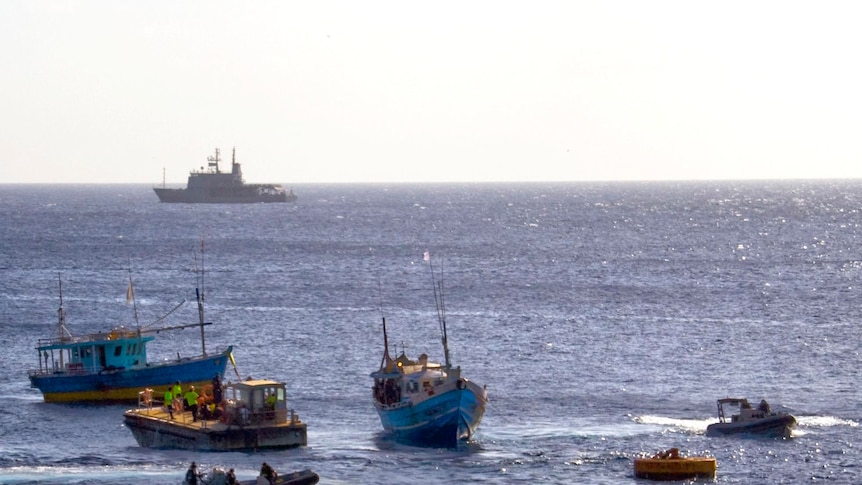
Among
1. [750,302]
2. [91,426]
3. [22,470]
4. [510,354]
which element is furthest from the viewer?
[750,302]

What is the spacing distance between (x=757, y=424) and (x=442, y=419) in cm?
1321

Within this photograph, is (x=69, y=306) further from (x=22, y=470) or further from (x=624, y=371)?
(x=22, y=470)

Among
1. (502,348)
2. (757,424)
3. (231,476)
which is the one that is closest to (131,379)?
(231,476)

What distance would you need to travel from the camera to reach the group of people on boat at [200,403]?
193 feet

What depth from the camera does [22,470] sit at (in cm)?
5378

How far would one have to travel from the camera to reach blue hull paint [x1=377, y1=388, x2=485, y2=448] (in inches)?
2295

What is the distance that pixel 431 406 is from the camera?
193ft

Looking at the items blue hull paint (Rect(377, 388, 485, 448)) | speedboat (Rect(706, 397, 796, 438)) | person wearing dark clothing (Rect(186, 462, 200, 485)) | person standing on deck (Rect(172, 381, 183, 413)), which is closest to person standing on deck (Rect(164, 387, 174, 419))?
person standing on deck (Rect(172, 381, 183, 413))

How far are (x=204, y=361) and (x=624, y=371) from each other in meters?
23.0

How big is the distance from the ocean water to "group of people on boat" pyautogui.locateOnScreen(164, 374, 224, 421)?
232 cm

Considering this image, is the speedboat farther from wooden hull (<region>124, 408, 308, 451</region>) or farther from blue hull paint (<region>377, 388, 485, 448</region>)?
wooden hull (<region>124, 408, 308, 451</region>)

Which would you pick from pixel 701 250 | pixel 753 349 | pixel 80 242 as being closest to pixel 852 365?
pixel 753 349

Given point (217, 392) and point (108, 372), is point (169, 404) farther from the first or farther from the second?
point (108, 372)

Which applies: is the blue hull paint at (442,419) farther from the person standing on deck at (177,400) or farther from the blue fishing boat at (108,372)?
the blue fishing boat at (108,372)
